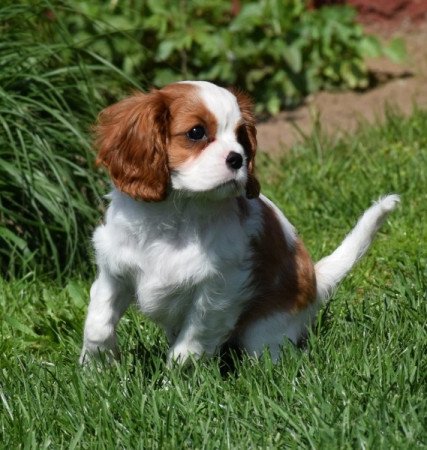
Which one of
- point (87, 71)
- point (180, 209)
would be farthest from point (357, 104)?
point (180, 209)

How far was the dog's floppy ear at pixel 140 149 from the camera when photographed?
13.1ft

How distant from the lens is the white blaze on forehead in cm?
398

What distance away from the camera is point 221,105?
3.99 m

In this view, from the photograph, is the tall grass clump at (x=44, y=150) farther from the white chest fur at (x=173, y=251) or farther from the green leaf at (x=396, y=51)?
the green leaf at (x=396, y=51)

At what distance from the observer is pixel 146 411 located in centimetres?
379

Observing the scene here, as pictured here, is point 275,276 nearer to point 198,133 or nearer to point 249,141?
point 249,141

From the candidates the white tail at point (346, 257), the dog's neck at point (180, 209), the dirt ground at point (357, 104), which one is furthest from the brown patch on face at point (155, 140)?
the dirt ground at point (357, 104)

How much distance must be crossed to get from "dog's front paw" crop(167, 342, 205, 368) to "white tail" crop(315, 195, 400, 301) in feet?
2.31

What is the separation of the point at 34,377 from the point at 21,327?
0.75 m

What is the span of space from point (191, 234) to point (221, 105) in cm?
52

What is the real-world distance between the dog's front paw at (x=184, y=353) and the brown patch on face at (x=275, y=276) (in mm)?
282

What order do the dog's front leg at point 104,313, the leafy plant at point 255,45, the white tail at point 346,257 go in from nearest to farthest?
the dog's front leg at point 104,313 → the white tail at point 346,257 → the leafy plant at point 255,45

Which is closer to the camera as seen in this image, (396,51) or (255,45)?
(255,45)

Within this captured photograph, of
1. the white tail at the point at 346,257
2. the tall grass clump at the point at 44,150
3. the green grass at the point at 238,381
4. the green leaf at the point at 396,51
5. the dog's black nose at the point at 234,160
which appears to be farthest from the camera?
the green leaf at the point at 396,51
